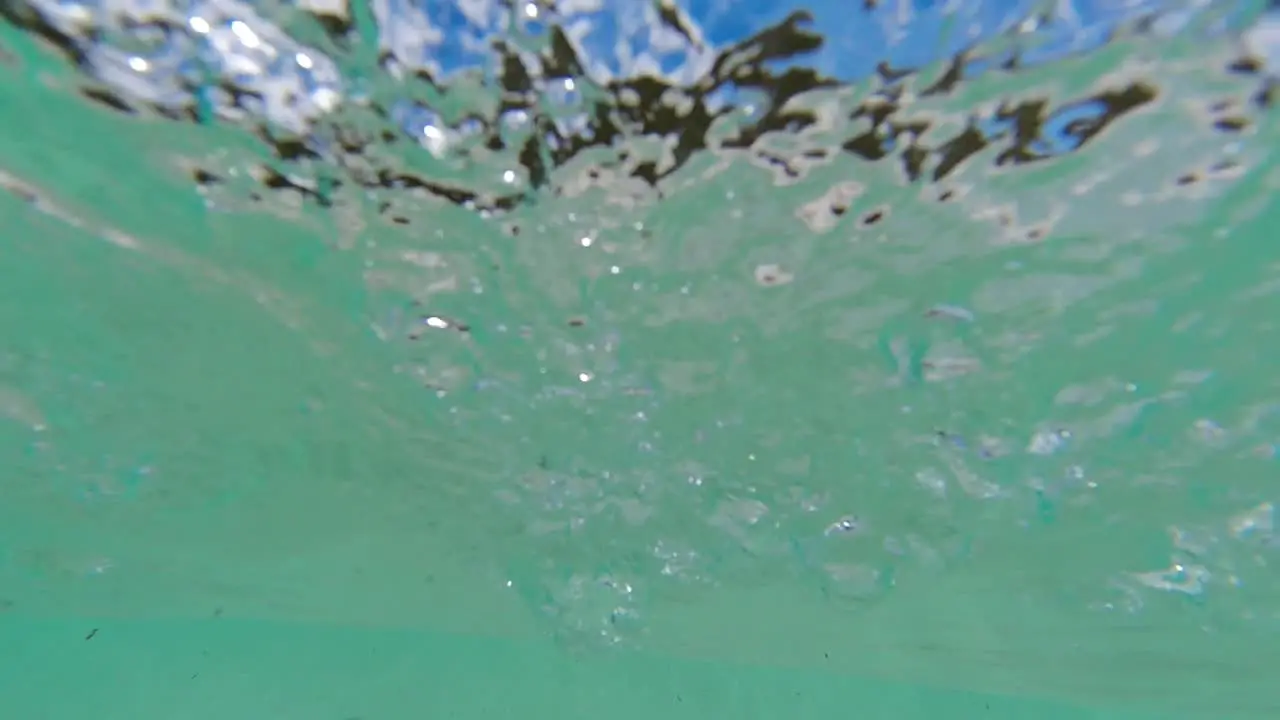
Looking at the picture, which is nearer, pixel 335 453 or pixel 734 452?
pixel 734 452

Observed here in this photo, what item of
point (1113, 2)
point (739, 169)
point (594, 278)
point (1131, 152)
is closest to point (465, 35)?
point (739, 169)

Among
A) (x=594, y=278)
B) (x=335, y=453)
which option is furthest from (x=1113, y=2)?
(x=335, y=453)

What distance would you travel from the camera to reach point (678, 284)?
32.3 feet

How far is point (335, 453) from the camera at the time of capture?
16141 millimetres

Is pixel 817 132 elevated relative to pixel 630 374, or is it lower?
elevated

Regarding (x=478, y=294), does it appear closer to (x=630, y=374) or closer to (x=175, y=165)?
(x=630, y=374)

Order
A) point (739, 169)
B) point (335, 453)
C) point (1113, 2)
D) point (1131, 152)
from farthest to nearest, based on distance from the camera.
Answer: point (335, 453) → point (739, 169) → point (1131, 152) → point (1113, 2)

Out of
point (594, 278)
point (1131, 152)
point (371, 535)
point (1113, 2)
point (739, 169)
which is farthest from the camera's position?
point (371, 535)

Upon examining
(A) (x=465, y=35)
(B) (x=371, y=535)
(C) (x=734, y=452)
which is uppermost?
(A) (x=465, y=35)

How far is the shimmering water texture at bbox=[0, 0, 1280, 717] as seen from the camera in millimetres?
6547

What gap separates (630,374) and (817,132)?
17.8 ft

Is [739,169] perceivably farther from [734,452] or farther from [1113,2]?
[734,452]

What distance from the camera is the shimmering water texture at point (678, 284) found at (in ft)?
21.5

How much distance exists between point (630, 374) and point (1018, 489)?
24.5 ft
